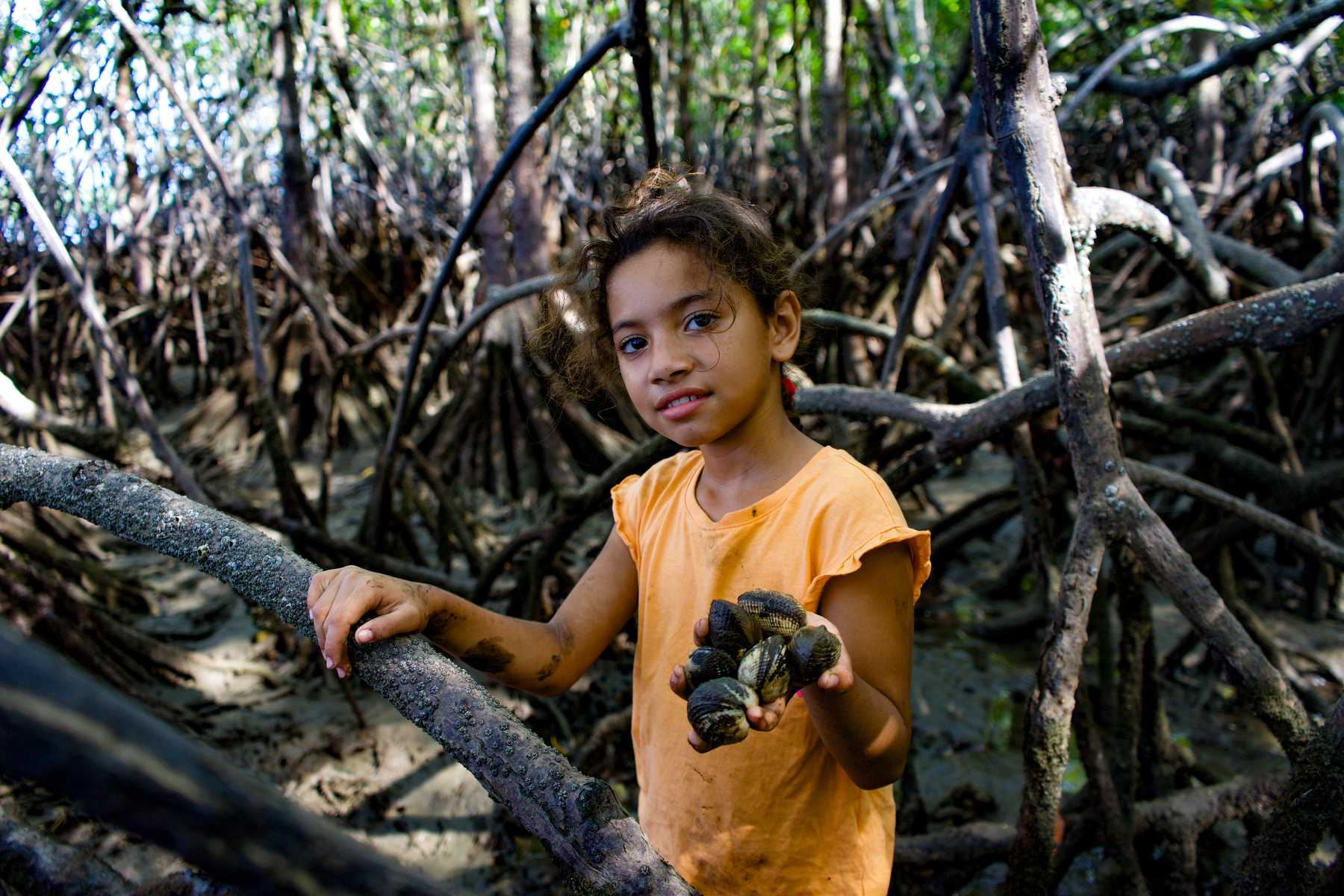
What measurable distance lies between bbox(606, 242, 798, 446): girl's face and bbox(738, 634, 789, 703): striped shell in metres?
0.37

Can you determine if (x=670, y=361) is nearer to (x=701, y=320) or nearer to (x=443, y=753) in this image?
(x=701, y=320)

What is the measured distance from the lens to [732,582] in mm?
961

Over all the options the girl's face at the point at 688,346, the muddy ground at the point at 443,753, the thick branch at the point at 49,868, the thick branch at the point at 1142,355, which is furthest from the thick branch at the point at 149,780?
the muddy ground at the point at 443,753

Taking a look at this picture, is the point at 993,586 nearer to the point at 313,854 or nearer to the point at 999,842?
the point at 999,842

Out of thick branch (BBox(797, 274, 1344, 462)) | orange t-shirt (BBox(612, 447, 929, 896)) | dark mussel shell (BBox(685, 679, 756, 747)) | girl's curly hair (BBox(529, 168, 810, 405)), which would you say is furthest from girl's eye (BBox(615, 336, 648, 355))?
thick branch (BBox(797, 274, 1344, 462))

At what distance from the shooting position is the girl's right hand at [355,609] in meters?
0.73

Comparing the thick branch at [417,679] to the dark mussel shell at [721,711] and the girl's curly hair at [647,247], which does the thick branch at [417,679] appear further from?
the girl's curly hair at [647,247]

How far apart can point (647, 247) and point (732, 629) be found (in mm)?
535

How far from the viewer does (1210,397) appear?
2930 mm

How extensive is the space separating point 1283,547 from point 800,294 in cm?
253

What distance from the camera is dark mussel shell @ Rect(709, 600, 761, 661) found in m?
0.65

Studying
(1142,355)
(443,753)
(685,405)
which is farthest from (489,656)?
(443,753)

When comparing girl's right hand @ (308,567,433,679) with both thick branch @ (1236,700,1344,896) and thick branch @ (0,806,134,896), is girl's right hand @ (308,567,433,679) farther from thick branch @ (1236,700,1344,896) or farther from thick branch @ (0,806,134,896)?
thick branch @ (1236,700,1344,896)

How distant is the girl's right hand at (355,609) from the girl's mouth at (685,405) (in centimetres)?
34
